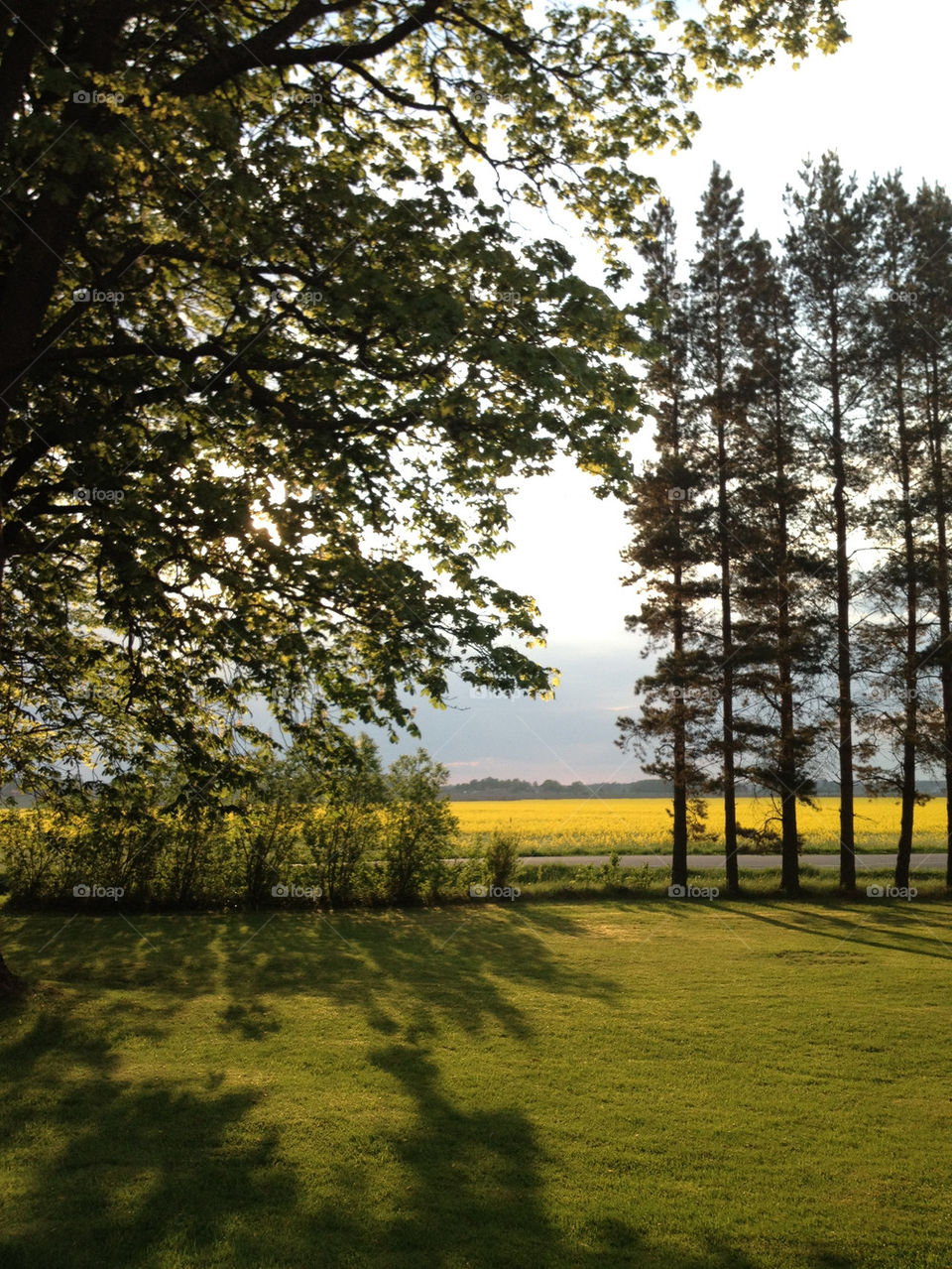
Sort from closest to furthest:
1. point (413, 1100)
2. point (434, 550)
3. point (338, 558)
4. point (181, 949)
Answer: point (413, 1100) → point (338, 558) → point (434, 550) → point (181, 949)

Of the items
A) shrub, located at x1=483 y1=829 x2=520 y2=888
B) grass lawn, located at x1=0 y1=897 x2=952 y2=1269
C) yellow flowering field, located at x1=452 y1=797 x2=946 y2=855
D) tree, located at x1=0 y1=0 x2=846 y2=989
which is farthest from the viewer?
yellow flowering field, located at x1=452 y1=797 x2=946 y2=855

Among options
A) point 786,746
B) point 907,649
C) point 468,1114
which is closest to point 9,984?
point 468,1114

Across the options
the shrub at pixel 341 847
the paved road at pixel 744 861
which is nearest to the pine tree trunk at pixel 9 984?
the shrub at pixel 341 847

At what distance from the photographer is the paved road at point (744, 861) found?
3309cm

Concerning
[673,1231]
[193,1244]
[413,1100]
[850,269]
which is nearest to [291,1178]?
[193,1244]

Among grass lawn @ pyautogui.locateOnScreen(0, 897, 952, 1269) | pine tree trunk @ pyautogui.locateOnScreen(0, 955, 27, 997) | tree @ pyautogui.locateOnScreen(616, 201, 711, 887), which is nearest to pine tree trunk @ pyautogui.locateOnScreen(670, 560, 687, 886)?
tree @ pyautogui.locateOnScreen(616, 201, 711, 887)

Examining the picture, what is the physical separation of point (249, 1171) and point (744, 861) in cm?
3333

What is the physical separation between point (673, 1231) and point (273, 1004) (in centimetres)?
710

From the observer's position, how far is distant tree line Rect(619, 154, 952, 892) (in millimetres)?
27094

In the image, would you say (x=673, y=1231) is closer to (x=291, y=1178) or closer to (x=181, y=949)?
(x=291, y=1178)

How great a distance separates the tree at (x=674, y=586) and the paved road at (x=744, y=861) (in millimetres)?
5082

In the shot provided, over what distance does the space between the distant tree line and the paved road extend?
5.89 m

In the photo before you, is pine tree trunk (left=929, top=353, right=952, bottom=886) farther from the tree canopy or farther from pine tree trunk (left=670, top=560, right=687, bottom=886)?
the tree canopy

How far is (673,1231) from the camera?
5.75 meters
